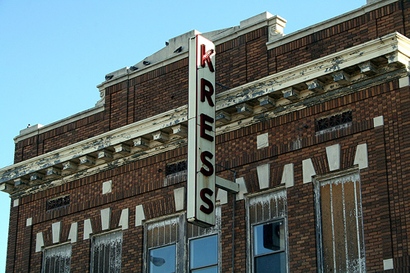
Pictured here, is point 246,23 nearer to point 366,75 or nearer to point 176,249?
point 366,75

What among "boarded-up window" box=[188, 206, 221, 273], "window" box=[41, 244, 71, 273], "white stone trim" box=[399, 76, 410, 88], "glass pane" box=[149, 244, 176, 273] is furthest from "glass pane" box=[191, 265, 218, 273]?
"white stone trim" box=[399, 76, 410, 88]

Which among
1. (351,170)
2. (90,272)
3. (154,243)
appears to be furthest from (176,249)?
(351,170)

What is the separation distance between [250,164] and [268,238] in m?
1.90

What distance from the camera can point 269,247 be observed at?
2238cm

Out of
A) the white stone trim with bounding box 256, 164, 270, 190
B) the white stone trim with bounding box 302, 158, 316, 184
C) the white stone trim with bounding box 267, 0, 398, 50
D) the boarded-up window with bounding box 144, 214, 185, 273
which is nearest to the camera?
→ the white stone trim with bounding box 302, 158, 316, 184

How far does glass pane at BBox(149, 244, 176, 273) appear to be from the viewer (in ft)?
79.7

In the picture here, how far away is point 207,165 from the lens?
72.7 feet

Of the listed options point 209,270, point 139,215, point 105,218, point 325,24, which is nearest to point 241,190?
point 209,270

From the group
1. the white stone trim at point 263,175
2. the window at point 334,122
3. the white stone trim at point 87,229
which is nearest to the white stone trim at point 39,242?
the white stone trim at point 87,229

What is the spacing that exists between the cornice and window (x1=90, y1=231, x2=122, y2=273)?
1.91 metres

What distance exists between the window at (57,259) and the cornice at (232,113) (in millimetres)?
1867

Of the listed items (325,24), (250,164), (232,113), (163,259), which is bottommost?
(163,259)

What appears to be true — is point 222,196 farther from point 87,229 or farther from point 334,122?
point 87,229

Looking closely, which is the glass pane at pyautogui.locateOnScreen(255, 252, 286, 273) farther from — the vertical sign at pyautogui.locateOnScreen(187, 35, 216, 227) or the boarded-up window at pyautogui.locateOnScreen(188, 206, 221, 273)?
the vertical sign at pyautogui.locateOnScreen(187, 35, 216, 227)
